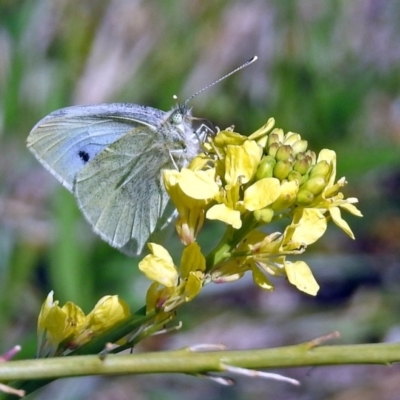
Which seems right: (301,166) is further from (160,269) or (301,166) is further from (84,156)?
(84,156)

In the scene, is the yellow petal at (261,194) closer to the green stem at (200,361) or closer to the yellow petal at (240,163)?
the yellow petal at (240,163)

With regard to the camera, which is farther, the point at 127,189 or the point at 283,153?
the point at 127,189

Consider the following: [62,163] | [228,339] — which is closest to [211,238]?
[228,339]

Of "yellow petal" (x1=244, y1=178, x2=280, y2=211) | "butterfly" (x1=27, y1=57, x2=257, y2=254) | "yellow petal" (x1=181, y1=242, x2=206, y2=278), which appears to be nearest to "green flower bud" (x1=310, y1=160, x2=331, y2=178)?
"yellow petal" (x1=244, y1=178, x2=280, y2=211)

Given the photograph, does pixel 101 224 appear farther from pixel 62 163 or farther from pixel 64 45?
pixel 64 45

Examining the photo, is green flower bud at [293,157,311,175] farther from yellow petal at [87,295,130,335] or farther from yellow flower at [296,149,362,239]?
yellow petal at [87,295,130,335]

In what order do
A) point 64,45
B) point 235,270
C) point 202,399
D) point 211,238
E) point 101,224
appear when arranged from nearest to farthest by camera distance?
point 235,270 → point 101,224 → point 211,238 → point 202,399 → point 64,45

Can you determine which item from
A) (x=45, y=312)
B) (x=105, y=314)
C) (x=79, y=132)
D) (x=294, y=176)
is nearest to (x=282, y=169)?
(x=294, y=176)
